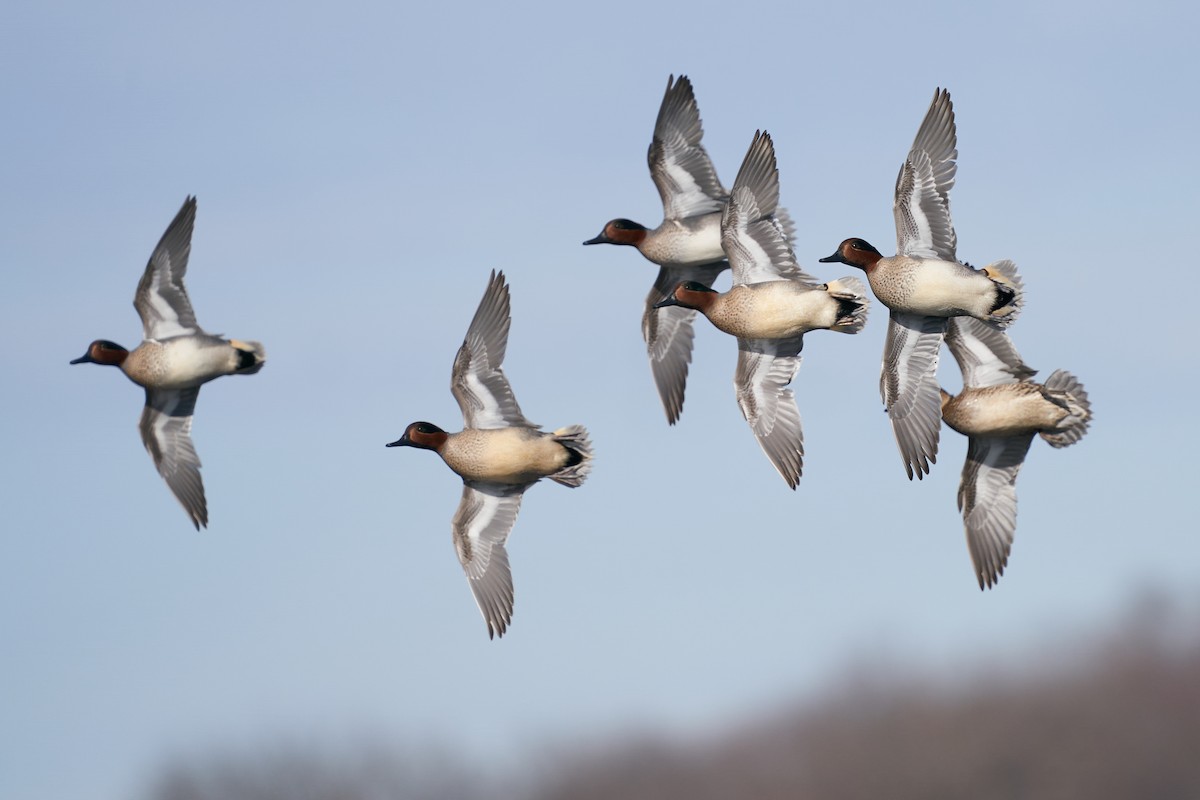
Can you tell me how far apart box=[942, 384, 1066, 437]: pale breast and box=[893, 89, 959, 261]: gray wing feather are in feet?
7.08

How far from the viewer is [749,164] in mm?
22172

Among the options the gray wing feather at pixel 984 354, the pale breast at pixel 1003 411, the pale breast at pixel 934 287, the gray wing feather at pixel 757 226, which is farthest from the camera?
the gray wing feather at pixel 984 354

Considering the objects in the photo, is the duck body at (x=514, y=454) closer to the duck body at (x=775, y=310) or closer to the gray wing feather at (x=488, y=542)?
the gray wing feather at (x=488, y=542)

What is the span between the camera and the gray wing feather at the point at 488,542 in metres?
22.8

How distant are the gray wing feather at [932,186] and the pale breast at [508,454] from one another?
469 centimetres

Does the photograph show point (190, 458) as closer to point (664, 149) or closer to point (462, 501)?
point (462, 501)

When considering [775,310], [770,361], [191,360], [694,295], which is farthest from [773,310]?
[191,360]

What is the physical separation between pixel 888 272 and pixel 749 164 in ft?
6.67

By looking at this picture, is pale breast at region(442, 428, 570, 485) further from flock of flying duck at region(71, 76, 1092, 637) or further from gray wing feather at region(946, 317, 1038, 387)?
gray wing feather at region(946, 317, 1038, 387)

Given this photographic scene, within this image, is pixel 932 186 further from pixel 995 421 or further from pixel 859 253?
pixel 995 421

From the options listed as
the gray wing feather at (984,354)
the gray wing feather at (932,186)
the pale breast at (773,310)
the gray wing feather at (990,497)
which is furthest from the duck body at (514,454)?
the gray wing feather at (990,497)

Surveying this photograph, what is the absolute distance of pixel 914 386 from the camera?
22.2 metres

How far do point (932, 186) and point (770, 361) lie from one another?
306 centimetres

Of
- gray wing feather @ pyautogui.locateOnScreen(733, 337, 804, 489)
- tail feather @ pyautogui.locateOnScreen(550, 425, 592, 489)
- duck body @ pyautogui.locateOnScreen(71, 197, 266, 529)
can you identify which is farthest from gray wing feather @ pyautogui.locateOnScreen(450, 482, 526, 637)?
duck body @ pyautogui.locateOnScreen(71, 197, 266, 529)
